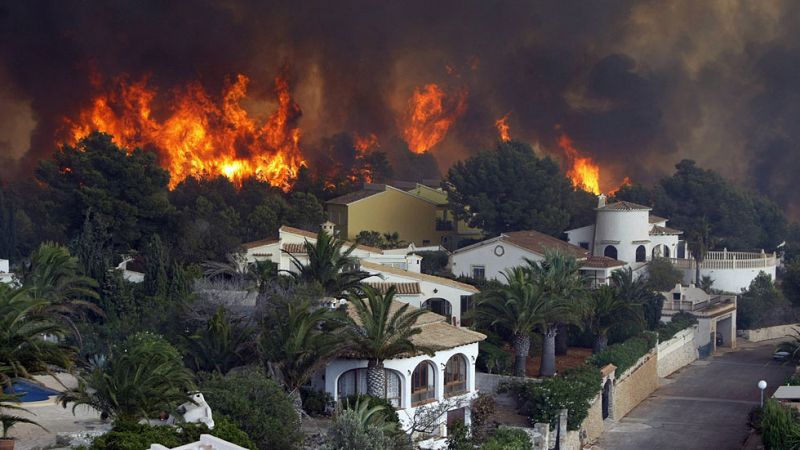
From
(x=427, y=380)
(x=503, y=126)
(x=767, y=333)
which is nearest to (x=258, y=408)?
(x=427, y=380)

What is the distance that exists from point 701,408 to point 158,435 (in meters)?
26.4

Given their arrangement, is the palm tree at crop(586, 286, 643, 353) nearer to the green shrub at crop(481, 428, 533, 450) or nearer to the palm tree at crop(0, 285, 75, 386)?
the green shrub at crop(481, 428, 533, 450)

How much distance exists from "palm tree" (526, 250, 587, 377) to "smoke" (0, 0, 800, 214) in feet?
138

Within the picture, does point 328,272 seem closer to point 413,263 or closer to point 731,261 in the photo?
point 413,263

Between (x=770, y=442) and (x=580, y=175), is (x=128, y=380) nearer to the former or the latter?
(x=770, y=442)

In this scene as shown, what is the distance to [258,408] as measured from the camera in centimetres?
3209

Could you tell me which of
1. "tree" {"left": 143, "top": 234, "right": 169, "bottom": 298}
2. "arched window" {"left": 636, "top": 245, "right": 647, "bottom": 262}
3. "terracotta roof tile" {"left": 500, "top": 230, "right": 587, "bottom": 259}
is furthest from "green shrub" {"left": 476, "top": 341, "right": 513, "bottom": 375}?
"arched window" {"left": 636, "top": 245, "right": 647, "bottom": 262}

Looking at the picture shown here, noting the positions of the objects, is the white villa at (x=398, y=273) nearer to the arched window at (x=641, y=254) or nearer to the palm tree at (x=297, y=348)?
the palm tree at (x=297, y=348)

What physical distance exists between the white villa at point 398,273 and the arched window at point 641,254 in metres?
15.0

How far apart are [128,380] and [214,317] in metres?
7.36

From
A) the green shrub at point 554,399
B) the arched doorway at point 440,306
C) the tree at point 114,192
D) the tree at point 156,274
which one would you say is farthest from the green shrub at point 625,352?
the tree at point 114,192

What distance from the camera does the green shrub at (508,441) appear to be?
35406 millimetres

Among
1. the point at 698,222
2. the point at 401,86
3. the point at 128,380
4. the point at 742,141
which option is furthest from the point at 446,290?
the point at 742,141

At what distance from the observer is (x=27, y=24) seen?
8038 centimetres
